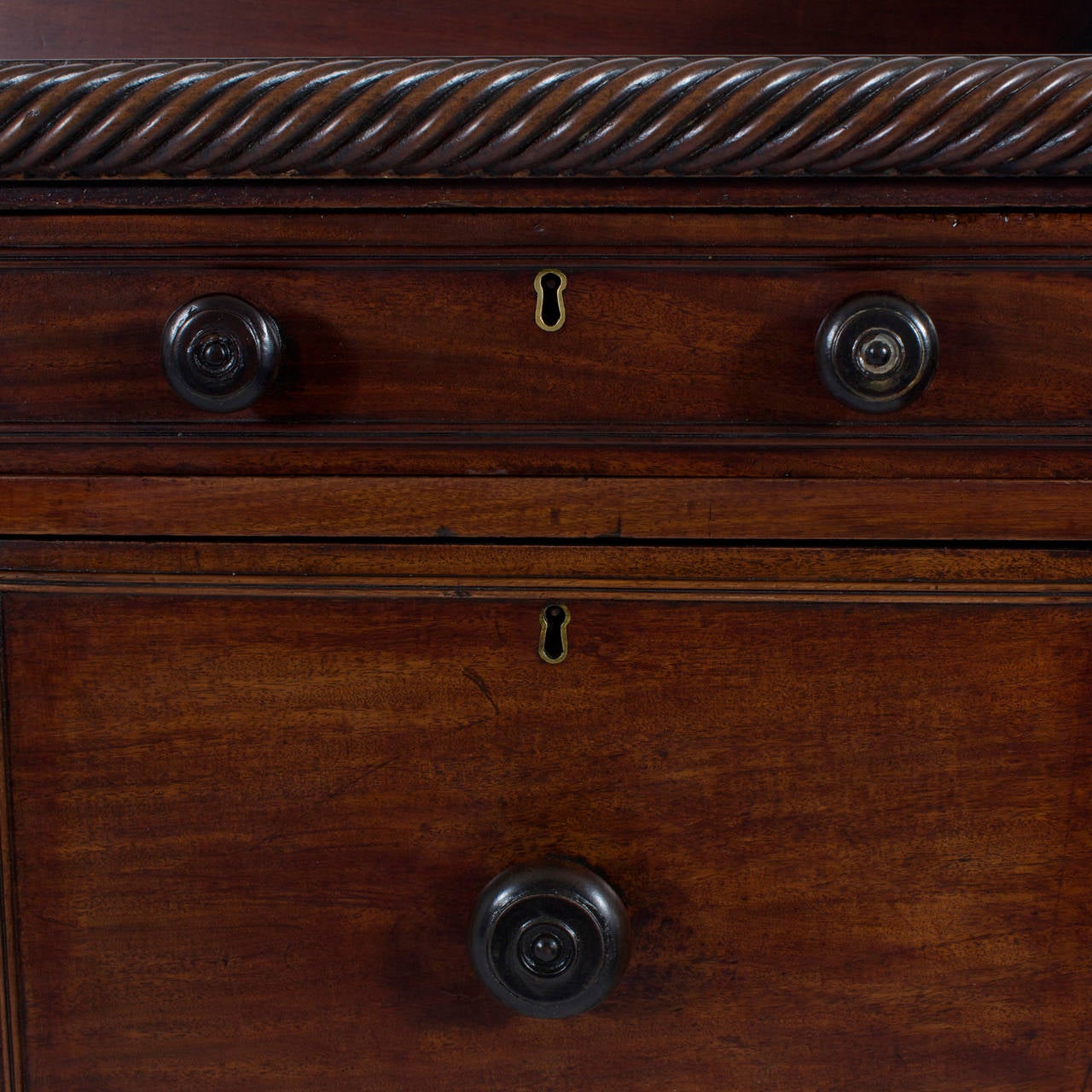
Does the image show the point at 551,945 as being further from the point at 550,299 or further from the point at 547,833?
the point at 550,299

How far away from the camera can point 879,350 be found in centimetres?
45

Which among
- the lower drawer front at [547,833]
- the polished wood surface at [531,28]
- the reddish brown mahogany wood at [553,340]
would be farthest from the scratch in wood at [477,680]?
the polished wood surface at [531,28]

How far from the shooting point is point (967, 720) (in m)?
0.50

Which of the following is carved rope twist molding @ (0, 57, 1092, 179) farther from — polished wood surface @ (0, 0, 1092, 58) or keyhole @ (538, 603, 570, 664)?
polished wood surface @ (0, 0, 1092, 58)

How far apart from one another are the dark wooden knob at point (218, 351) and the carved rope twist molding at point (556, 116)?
0.06 m

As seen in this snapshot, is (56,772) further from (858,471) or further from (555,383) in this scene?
(858,471)

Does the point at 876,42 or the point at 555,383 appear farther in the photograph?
the point at 876,42

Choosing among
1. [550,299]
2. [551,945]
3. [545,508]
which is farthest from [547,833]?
[550,299]

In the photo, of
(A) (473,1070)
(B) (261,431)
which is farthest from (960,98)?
(A) (473,1070)

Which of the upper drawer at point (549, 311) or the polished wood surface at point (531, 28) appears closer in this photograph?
the upper drawer at point (549, 311)

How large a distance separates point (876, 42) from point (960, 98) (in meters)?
0.40

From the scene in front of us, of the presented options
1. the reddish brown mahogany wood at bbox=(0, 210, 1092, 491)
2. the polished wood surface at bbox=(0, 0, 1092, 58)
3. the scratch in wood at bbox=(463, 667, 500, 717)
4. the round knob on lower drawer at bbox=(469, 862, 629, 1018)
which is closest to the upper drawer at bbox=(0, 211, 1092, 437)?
the reddish brown mahogany wood at bbox=(0, 210, 1092, 491)

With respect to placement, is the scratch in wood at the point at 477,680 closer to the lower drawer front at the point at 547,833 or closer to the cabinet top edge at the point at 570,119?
the lower drawer front at the point at 547,833

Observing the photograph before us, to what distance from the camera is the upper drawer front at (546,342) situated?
0.47 metres
